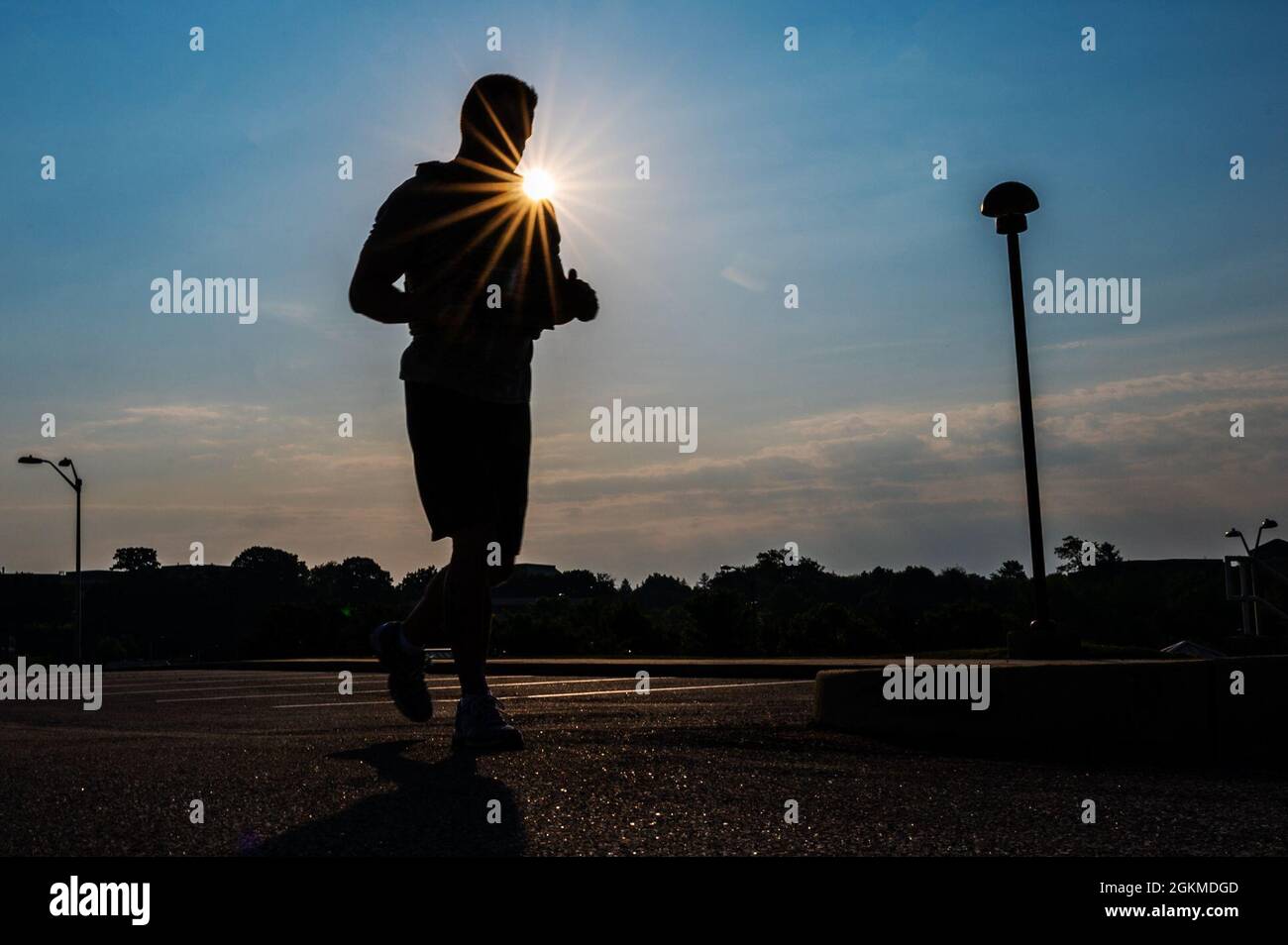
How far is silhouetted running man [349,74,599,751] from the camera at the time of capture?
402 centimetres

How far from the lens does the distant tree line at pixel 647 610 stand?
31609 millimetres

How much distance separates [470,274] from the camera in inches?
163

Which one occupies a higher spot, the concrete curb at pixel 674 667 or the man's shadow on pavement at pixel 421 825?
the man's shadow on pavement at pixel 421 825

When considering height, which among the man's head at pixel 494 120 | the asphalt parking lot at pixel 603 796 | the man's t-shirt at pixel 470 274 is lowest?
the asphalt parking lot at pixel 603 796

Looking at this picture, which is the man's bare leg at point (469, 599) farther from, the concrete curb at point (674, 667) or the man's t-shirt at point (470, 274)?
the concrete curb at point (674, 667)

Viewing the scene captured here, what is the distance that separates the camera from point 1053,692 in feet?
13.6

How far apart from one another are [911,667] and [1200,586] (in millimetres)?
76527

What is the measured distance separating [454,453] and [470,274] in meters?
0.62

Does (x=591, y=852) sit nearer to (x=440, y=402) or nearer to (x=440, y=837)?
(x=440, y=837)

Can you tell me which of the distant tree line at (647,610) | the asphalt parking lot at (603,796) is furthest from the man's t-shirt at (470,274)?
the distant tree line at (647,610)

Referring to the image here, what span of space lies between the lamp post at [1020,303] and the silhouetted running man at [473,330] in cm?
896

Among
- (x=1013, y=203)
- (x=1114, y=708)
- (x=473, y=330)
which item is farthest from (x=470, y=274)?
(x=1013, y=203)

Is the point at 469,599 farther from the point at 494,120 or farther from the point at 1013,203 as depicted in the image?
the point at 1013,203

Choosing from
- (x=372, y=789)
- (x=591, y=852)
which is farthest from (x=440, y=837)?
(x=372, y=789)
